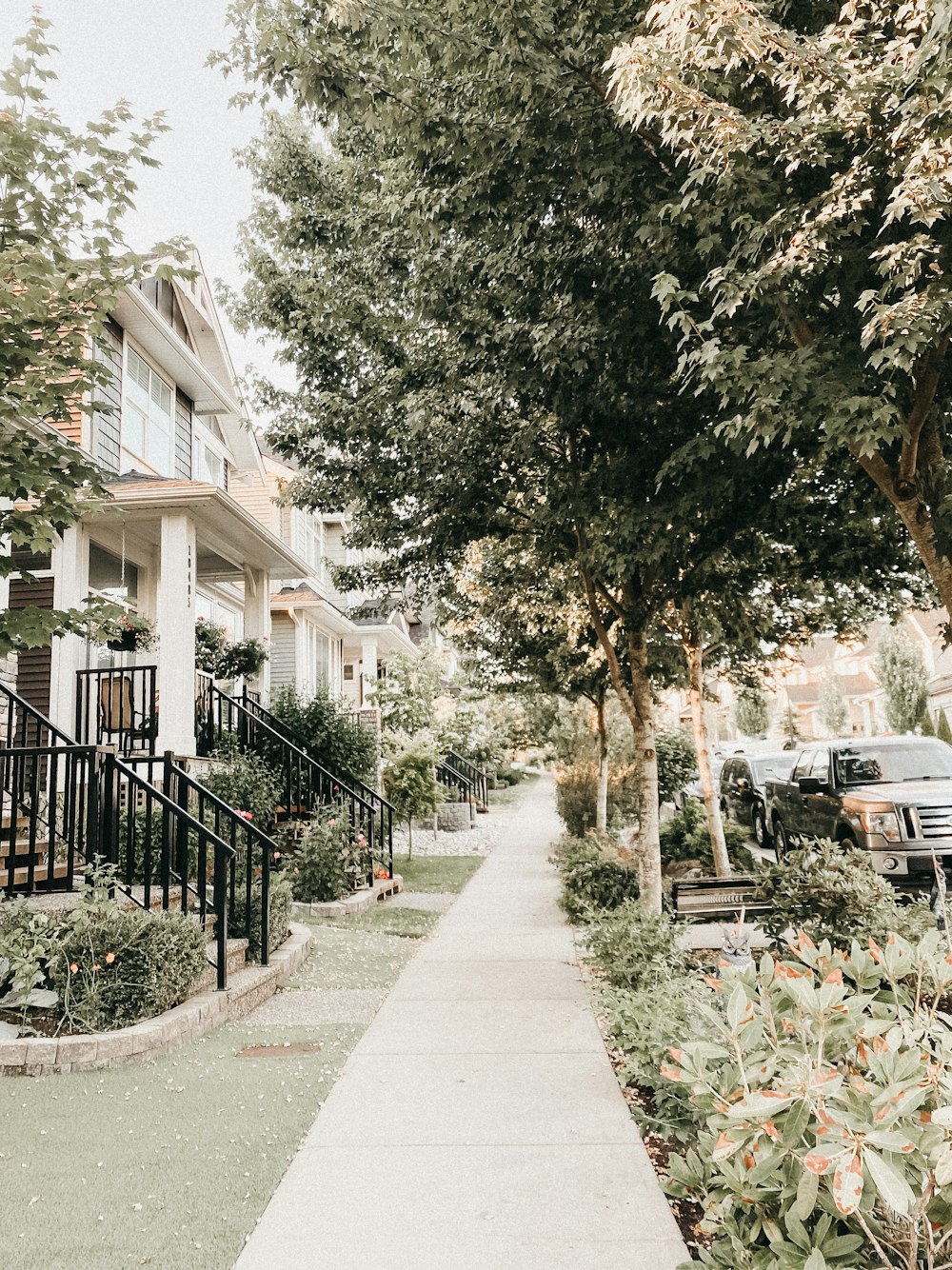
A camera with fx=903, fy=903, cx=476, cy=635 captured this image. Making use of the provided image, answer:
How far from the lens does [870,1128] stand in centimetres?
Answer: 217

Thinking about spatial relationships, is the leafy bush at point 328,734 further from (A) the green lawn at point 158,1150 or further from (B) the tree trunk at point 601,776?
(A) the green lawn at point 158,1150

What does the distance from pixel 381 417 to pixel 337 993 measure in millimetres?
4923

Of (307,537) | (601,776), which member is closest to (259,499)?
(307,537)

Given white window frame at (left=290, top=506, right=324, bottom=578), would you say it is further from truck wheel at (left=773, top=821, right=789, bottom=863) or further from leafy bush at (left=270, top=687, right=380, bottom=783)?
truck wheel at (left=773, top=821, right=789, bottom=863)

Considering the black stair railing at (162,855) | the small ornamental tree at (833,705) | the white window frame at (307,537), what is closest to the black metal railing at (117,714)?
the black stair railing at (162,855)

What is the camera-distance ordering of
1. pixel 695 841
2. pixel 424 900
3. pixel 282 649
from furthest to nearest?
pixel 282 649, pixel 695 841, pixel 424 900

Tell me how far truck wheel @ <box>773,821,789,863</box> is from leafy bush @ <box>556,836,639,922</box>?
448 cm

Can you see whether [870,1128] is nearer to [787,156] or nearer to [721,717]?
[787,156]

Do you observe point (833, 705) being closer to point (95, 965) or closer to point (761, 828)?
point (761, 828)

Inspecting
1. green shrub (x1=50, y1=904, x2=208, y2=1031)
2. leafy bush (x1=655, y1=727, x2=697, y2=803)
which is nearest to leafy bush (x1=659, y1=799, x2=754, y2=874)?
leafy bush (x1=655, y1=727, x2=697, y2=803)

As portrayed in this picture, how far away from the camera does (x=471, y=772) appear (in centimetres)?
2691

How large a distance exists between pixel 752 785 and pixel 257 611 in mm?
9981

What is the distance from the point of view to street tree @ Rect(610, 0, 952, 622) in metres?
3.86

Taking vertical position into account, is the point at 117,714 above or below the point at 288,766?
above
